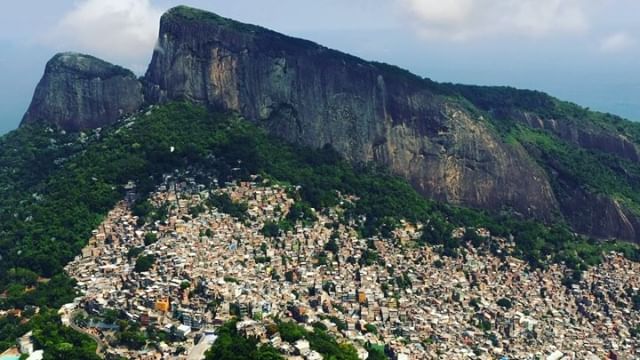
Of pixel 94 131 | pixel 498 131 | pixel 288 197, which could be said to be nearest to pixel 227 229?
pixel 288 197

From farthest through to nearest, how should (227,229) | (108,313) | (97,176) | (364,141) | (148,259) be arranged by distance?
(364,141)
(97,176)
(227,229)
(148,259)
(108,313)

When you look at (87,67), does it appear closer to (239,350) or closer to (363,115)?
(363,115)

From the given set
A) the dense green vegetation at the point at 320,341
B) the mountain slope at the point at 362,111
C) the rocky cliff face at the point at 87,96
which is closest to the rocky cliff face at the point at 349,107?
the mountain slope at the point at 362,111

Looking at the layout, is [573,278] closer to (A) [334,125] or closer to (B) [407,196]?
(B) [407,196]

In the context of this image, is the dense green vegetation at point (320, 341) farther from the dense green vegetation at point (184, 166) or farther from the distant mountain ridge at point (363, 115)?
the distant mountain ridge at point (363, 115)

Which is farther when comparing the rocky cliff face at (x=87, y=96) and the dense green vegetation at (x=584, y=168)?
the rocky cliff face at (x=87, y=96)

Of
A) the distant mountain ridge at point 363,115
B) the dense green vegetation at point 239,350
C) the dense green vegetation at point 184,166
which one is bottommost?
the dense green vegetation at point 239,350
